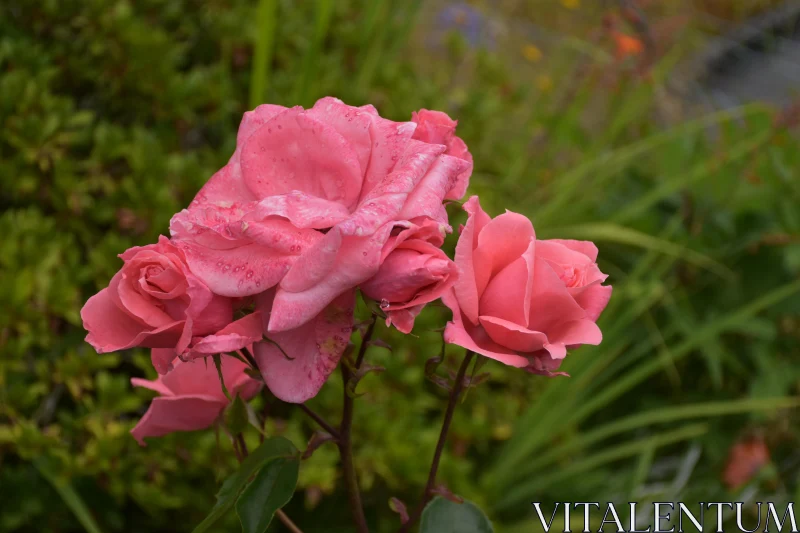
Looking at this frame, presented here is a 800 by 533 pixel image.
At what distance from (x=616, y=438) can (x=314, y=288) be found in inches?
58.2

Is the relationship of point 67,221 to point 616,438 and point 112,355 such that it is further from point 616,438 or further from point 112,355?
point 616,438

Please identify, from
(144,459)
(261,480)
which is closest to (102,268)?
(144,459)

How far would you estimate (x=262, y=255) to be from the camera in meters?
0.39

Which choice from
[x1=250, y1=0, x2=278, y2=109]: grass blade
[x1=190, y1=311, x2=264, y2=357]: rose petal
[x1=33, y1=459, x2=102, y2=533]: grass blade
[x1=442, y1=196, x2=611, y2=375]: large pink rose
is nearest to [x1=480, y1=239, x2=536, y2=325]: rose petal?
[x1=442, y1=196, x2=611, y2=375]: large pink rose

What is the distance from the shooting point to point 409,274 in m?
0.38

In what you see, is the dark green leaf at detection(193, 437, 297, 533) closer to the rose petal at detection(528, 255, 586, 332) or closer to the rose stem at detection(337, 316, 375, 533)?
the rose stem at detection(337, 316, 375, 533)

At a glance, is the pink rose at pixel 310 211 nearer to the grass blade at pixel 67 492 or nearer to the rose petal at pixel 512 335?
the rose petal at pixel 512 335

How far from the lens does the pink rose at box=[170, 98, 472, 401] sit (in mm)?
373

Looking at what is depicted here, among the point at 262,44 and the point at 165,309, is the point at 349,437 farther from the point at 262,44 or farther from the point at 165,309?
the point at 262,44

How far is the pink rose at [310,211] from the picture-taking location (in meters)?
0.37

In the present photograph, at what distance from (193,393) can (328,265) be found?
0.58 feet

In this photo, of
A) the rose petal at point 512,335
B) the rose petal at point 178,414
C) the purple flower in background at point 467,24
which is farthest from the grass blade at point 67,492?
the purple flower in background at point 467,24

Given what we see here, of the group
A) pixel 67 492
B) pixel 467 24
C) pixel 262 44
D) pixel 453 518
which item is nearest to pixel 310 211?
pixel 453 518

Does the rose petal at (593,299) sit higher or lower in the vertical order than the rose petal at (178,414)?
higher
